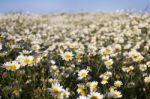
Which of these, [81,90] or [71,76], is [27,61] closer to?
[81,90]

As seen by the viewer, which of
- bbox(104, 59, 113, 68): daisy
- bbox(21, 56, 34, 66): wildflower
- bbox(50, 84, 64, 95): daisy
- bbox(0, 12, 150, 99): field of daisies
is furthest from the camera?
bbox(104, 59, 113, 68): daisy

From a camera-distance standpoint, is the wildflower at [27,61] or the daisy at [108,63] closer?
the wildflower at [27,61]

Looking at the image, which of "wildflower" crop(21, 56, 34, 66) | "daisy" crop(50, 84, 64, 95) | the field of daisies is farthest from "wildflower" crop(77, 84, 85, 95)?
"wildflower" crop(21, 56, 34, 66)

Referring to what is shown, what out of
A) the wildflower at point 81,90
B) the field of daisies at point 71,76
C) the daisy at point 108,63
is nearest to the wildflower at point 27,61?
the field of daisies at point 71,76

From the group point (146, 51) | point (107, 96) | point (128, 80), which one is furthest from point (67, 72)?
point (146, 51)

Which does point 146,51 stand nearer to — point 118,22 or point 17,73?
point 17,73

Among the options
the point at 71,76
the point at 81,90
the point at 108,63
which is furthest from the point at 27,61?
the point at 108,63

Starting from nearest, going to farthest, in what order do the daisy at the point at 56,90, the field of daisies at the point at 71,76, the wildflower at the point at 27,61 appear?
the daisy at the point at 56,90 < the field of daisies at the point at 71,76 < the wildflower at the point at 27,61

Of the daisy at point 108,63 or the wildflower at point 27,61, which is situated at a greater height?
the daisy at point 108,63

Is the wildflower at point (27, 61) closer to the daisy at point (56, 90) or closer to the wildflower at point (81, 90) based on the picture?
the wildflower at point (81, 90)

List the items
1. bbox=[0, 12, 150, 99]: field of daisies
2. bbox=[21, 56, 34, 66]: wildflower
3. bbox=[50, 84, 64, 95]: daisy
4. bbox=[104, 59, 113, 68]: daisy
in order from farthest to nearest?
bbox=[104, 59, 113, 68]: daisy
bbox=[21, 56, 34, 66]: wildflower
bbox=[0, 12, 150, 99]: field of daisies
bbox=[50, 84, 64, 95]: daisy

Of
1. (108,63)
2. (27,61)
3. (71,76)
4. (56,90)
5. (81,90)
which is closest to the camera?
(56,90)

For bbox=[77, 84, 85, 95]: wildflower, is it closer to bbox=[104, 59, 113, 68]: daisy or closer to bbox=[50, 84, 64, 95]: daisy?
bbox=[50, 84, 64, 95]: daisy

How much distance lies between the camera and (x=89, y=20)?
49.4 feet
